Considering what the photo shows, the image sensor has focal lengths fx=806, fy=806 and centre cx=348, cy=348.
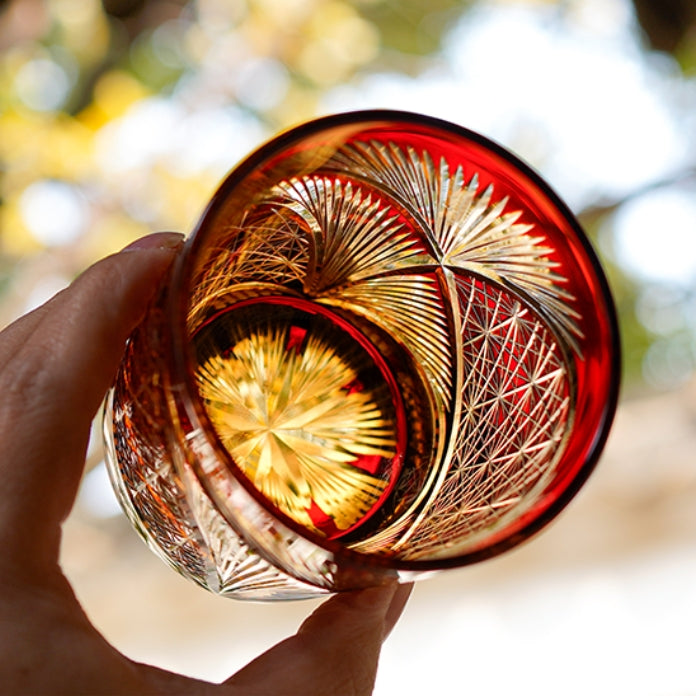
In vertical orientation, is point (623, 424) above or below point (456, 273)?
above

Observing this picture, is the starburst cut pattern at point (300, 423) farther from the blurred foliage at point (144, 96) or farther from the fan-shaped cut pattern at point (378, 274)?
the blurred foliage at point (144, 96)

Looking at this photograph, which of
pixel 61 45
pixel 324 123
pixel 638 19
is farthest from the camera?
pixel 638 19

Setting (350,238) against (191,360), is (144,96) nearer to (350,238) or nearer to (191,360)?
(350,238)

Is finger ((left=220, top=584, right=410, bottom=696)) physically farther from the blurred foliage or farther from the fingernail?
the blurred foliage

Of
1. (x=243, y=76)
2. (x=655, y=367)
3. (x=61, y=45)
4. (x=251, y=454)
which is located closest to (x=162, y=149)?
(x=243, y=76)

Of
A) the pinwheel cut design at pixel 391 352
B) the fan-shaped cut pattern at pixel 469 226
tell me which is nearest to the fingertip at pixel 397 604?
the pinwheel cut design at pixel 391 352

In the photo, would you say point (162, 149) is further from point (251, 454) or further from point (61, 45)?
point (251, 454)

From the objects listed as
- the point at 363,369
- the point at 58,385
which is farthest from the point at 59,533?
the point at 363,369

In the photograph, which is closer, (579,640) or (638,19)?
(579,640)
